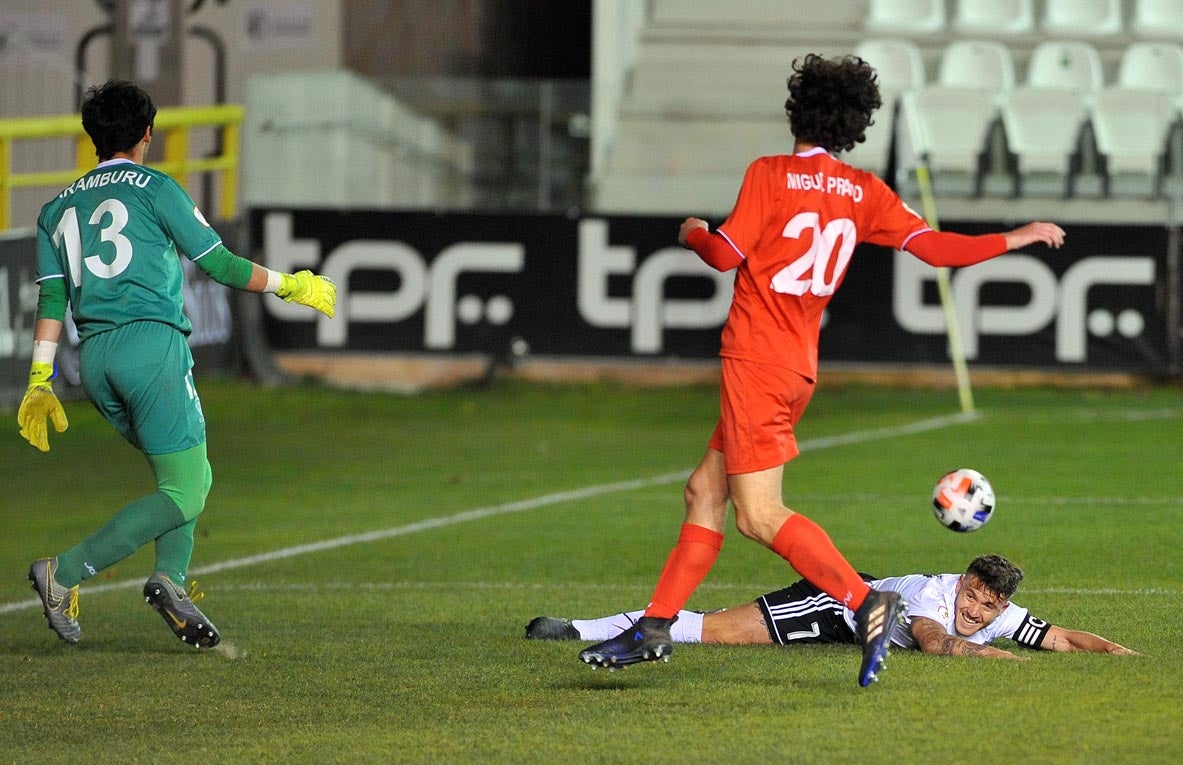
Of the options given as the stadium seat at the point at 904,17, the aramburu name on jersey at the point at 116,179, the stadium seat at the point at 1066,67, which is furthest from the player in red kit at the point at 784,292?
the stadium seat at the point at 904,17

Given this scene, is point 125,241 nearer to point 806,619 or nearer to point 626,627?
point 626,627

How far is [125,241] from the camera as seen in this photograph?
6160 mm

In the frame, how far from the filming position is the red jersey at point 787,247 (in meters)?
5.50

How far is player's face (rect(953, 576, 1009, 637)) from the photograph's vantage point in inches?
233

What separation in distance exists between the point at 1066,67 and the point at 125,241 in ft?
61.2

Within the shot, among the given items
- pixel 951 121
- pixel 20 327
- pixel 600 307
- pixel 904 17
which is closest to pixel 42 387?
pixel 20 327

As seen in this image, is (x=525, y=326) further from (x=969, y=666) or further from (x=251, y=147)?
(x=969, y=666)

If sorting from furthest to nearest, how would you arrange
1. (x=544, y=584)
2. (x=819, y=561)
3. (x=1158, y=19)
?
1. (x=1158, y=19)
2. (x=544, y=584)
3. (x=819, y=561)

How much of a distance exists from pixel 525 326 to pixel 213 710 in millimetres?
13426

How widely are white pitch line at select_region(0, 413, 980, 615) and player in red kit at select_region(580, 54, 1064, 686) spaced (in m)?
4.09

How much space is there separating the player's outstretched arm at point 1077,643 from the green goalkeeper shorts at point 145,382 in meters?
3.06

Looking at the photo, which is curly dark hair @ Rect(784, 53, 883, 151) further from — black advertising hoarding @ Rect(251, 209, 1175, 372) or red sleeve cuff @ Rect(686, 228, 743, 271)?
black advertising hoarding @ Rect(251, 209, 1175, 372)

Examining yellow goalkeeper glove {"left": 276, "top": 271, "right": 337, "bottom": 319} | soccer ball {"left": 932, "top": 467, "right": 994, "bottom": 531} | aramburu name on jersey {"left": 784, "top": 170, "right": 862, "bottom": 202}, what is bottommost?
soccer ball {"left": 932, "top": 467, "right": 994, "bottom": 531}

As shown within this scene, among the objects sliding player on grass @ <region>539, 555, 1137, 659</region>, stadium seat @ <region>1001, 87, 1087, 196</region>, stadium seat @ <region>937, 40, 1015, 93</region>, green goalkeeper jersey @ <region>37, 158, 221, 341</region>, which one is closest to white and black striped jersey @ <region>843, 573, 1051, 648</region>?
sliding player on grass @ <region>539, 555, 1137, 659</region>
